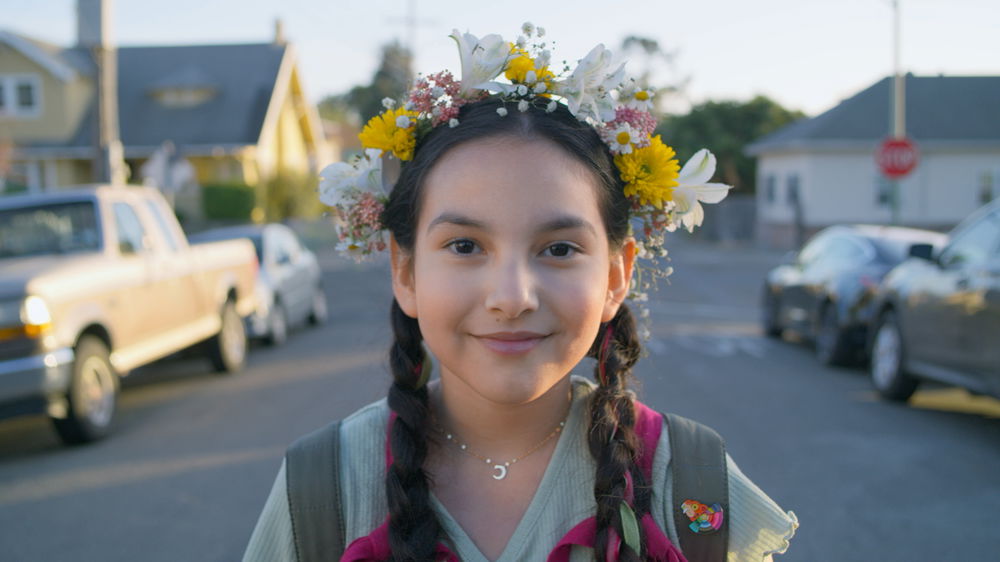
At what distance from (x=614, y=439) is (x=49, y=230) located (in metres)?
7.85

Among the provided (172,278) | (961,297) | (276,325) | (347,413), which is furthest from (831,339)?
(276,325)

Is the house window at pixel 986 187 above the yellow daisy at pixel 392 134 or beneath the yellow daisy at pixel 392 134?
beneath

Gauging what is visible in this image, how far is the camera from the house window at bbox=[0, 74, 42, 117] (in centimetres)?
3756

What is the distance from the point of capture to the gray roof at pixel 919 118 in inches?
836

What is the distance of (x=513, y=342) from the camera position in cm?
199

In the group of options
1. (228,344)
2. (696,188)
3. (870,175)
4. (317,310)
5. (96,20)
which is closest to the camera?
(696,188)

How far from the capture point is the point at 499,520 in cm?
205

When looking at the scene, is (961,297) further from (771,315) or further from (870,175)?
(870,175)

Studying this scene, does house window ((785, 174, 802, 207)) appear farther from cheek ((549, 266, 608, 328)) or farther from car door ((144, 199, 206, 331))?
cheek ((549, 266, 608, 328))

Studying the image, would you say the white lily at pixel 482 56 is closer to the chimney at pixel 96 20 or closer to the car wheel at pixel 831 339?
the car wheel at pixel 831 339

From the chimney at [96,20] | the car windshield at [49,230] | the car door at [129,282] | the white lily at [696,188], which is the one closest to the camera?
the white lily at [696,188]

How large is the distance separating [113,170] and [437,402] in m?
14.9

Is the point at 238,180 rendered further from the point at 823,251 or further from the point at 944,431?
the point at 944,431

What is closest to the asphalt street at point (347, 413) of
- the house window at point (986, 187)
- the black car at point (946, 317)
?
the black car at point (946, 317)
